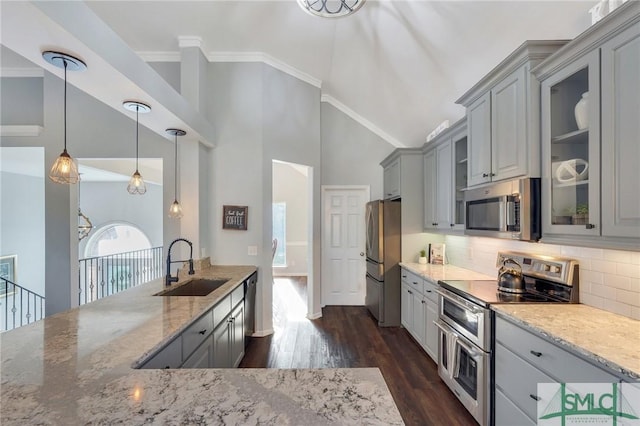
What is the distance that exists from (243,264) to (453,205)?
2.65 m

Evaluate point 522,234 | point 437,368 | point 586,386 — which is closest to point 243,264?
point 437,368

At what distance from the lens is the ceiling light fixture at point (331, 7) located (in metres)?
2.19

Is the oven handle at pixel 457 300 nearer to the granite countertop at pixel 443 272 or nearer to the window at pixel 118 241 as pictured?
the granite countertop at pixel 443 272

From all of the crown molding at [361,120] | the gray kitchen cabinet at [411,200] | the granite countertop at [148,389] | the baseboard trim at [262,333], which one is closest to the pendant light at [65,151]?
the granite countertop at [148,389]

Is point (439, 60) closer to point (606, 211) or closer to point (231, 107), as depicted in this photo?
point (606, 211)

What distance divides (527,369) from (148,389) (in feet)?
6.26

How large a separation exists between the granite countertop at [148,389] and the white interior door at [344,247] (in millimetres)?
3691

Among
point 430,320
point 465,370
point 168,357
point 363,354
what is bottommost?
Result: point 363,354

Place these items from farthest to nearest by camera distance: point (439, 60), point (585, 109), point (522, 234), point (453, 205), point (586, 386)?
point (453, 205)
point (439, 60)
point (522, 234)
point (585, 109)
point (586, 386)

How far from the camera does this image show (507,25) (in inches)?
84.9

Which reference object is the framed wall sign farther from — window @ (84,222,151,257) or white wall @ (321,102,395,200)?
window @ (84,222,151,257)

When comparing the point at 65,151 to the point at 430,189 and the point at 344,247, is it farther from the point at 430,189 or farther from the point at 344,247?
the point at 344,247

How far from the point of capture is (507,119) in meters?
2.12
